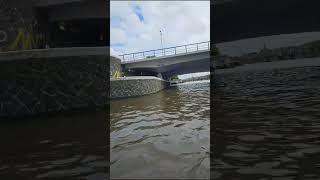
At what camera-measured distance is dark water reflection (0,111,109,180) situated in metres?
6.63

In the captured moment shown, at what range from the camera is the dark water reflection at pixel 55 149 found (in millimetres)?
6633

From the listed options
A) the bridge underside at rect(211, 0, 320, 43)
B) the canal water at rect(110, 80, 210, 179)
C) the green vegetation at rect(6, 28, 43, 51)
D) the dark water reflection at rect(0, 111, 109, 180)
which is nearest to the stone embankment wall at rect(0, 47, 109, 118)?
the green vegetation at rect(6, 28, 43, 51)

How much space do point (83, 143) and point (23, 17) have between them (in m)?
9.37

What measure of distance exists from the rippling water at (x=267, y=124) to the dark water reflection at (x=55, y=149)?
7.76ft

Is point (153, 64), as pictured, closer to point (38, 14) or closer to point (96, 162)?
point (38, 14)

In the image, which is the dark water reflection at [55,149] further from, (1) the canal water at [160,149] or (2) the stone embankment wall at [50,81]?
(2) the stone embankment wall at [50,81]

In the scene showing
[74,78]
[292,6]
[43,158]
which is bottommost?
[43,158]

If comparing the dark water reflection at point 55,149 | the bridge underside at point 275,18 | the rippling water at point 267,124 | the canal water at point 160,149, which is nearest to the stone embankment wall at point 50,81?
the dark water reflection at point 55,149

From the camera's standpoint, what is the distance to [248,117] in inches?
463

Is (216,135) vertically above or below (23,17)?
below

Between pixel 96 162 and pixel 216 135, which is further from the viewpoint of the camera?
pixel 216 135

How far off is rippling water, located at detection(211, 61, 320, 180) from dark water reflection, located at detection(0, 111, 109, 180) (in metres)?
2.37

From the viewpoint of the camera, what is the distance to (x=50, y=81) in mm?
15859

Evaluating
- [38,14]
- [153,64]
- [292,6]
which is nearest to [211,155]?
[292,6]
